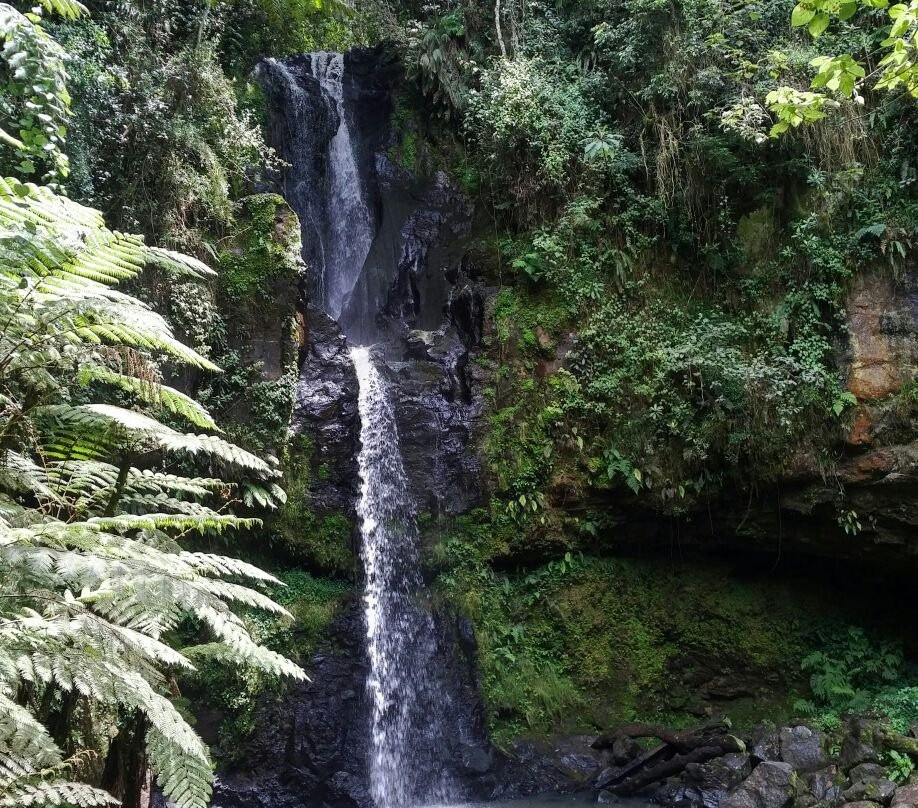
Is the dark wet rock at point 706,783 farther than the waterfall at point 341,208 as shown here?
No

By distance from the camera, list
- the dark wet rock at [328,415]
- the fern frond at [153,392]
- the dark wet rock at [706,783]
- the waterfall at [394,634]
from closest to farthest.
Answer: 1. the fern frond at [153,392]
2. the dark wet rock at [706,783]
3. the waterfall at [394,634]
4. the dark wet rock at [328,415]

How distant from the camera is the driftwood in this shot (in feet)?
22.4

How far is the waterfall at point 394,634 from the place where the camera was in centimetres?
712

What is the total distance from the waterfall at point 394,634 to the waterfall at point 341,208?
12.0ft

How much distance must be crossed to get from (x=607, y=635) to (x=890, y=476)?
3.43 m

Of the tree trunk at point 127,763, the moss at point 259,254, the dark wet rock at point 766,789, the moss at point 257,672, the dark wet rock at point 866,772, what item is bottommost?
the dark wet rock at point 766,789

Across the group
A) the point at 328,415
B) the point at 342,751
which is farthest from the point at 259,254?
the point at 342,751

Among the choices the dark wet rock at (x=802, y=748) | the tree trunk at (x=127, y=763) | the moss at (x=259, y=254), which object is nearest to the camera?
the tree trunk at (x=127, y=763)

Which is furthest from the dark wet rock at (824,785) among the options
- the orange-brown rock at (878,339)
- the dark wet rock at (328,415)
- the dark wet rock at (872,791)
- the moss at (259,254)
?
the moss at (259,254)

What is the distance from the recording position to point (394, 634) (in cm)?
784

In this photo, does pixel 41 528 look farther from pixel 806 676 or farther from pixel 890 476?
pixel 806 676

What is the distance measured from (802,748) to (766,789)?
0.83 m

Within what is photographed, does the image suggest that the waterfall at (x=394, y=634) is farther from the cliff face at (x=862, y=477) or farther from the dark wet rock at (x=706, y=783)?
the cliff face at (x=862, y=477)

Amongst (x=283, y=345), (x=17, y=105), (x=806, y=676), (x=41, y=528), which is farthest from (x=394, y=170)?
(x=41, y=528)
